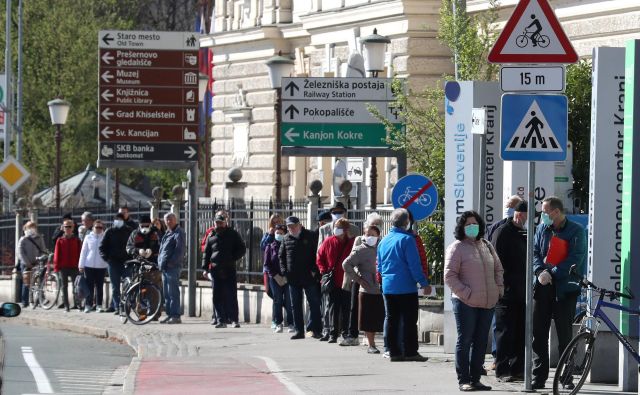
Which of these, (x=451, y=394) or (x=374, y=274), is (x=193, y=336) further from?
(x=451, y=394)

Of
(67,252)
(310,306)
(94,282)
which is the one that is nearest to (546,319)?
(310,306)

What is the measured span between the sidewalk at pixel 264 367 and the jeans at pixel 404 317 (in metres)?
0.30

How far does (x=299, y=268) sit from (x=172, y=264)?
484cm

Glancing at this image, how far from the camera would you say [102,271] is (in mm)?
31312

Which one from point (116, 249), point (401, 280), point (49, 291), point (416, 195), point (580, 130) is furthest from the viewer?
point (49, 291)

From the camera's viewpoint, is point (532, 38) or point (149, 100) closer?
point (532, 38)

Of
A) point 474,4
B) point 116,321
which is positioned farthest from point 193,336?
point 474,4

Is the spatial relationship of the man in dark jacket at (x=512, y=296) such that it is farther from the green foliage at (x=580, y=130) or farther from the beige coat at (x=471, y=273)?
the green foliage at (x=580, y=130)

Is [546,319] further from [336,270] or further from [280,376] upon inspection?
[336,270]

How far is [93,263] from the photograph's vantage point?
31141 mm

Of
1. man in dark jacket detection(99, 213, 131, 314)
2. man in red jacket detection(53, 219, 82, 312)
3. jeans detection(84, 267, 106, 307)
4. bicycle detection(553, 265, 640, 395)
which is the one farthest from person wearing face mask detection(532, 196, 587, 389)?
man in red jacket detection(53, 219, 82, 312)

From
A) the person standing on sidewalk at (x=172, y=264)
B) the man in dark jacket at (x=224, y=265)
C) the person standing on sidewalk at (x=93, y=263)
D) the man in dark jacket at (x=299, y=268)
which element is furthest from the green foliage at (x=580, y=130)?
the person standing on sidewalk at (x=93, y=263)

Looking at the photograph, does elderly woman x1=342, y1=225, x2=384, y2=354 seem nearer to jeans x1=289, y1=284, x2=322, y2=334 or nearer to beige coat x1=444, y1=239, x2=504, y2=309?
jeans x1=289, y1=284, x2=322, y2=334

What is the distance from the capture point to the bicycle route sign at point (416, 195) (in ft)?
68.0
